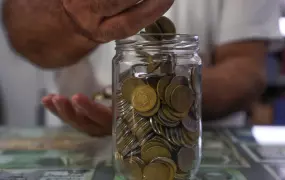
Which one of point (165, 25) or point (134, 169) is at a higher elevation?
point (165, 25)

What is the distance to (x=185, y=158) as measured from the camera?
0.38 m

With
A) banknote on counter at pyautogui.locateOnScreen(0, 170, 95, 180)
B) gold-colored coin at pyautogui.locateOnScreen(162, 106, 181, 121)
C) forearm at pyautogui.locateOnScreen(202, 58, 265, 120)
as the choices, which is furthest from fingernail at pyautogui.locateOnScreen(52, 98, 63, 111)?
forearm at pyautogui.locateOnScreen(202, 58, 265, 120)

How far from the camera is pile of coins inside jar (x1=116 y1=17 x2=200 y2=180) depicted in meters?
0.37

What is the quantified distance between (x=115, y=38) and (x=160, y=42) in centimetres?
5

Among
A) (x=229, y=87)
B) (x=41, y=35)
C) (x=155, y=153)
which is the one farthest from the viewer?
(x=229, y=87)

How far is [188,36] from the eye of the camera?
0.40 metres

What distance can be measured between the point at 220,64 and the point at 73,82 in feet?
1.16

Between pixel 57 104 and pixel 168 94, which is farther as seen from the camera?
pixel 57 104

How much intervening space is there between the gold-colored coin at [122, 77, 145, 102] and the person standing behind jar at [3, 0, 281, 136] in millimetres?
46

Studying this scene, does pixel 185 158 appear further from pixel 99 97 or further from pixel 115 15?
pixel 99 97

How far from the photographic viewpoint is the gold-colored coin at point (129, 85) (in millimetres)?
381

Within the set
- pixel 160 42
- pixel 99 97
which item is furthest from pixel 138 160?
pixel 99 97

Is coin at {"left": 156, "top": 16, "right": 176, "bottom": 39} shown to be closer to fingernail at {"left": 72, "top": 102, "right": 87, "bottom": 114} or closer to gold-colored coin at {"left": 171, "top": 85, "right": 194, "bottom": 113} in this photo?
gold-colored coin at {"left": 171, "top": 85, "right": 194, "bottom": 113}

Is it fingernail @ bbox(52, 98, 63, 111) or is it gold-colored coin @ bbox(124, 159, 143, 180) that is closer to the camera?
gold-colored coin @ bbox(124, 159, 143, 180)
